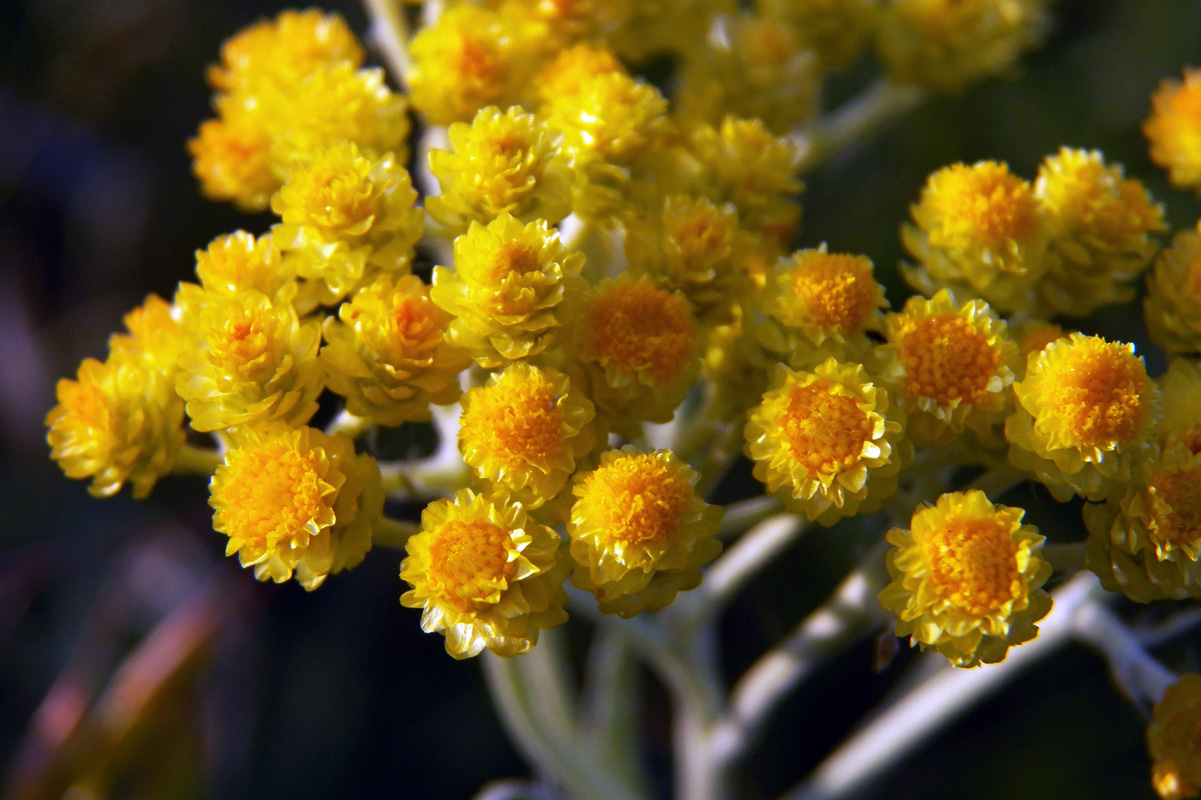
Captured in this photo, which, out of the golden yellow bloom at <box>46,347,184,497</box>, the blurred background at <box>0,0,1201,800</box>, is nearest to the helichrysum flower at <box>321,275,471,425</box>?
the golden yellow bloom at <box>46,347,184,497</box>

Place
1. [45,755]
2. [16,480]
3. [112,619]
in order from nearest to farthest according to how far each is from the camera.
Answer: [45,755], [112,619], [16,480]

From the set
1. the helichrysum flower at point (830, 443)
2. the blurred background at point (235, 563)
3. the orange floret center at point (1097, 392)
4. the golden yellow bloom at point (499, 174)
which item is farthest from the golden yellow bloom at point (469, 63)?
the blurred background at point (235, 563)

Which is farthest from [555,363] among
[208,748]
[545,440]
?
[208,748]

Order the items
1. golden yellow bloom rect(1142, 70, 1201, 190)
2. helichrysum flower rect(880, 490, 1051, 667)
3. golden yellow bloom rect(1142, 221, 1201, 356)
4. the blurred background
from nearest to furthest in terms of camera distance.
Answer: helichrysum flower rect(880, 490, 1051, 667)
golden yellow bloom rect(1142, 221, 1201, 356)
golden yellow bloom rect(1142, 70, 1201, 190)
the blurred background

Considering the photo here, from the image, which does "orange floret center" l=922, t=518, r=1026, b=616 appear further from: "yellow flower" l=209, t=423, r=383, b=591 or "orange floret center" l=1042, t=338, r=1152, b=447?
"yellow flower" l=209, t=423, r=383, b=591

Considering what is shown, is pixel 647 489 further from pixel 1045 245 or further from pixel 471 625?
pixel 1045 245
